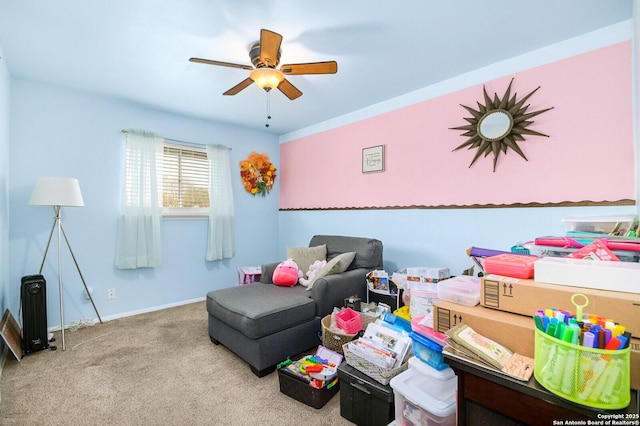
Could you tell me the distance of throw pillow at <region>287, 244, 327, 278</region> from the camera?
3.09 metres

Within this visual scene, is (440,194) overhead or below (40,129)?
below

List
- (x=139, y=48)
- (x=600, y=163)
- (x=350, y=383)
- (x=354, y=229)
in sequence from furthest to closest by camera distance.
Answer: (x=354, y=229)
(x=139, y=48)
(x=600, y=163)
(x=350, y=383)

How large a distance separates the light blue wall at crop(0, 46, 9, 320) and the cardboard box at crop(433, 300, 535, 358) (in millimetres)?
3197

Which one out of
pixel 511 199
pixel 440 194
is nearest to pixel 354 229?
pixel 440 194

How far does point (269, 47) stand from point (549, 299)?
1.90 metres

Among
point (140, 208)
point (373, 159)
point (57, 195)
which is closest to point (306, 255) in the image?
point (373, 159)

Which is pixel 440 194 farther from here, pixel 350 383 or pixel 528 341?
pixel 528 341

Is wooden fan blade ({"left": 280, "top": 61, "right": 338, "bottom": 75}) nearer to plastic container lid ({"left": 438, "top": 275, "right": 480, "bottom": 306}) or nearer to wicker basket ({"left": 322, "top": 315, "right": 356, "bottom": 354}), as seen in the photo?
plastic container lid ({"left": 438, "top": 275, "right": 480, "bottom": 306})

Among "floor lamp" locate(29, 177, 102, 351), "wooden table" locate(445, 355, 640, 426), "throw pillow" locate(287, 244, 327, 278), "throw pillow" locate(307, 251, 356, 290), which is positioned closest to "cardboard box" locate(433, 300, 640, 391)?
"wooden table" locate(445, 355, 640, 426)

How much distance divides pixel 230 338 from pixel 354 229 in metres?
1.88

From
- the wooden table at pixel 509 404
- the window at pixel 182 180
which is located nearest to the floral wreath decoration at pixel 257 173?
the window at pixel 182 180

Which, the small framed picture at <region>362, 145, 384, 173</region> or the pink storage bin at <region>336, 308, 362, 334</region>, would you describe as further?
the small framed picture at <region>362, 145, 384, 173</region>

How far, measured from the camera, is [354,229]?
353 centimetres

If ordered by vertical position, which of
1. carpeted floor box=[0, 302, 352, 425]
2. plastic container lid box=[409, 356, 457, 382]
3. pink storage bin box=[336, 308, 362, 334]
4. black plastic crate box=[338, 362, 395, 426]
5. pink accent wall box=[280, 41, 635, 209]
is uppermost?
pink accent wall box=[280, 41, 635, 209]
